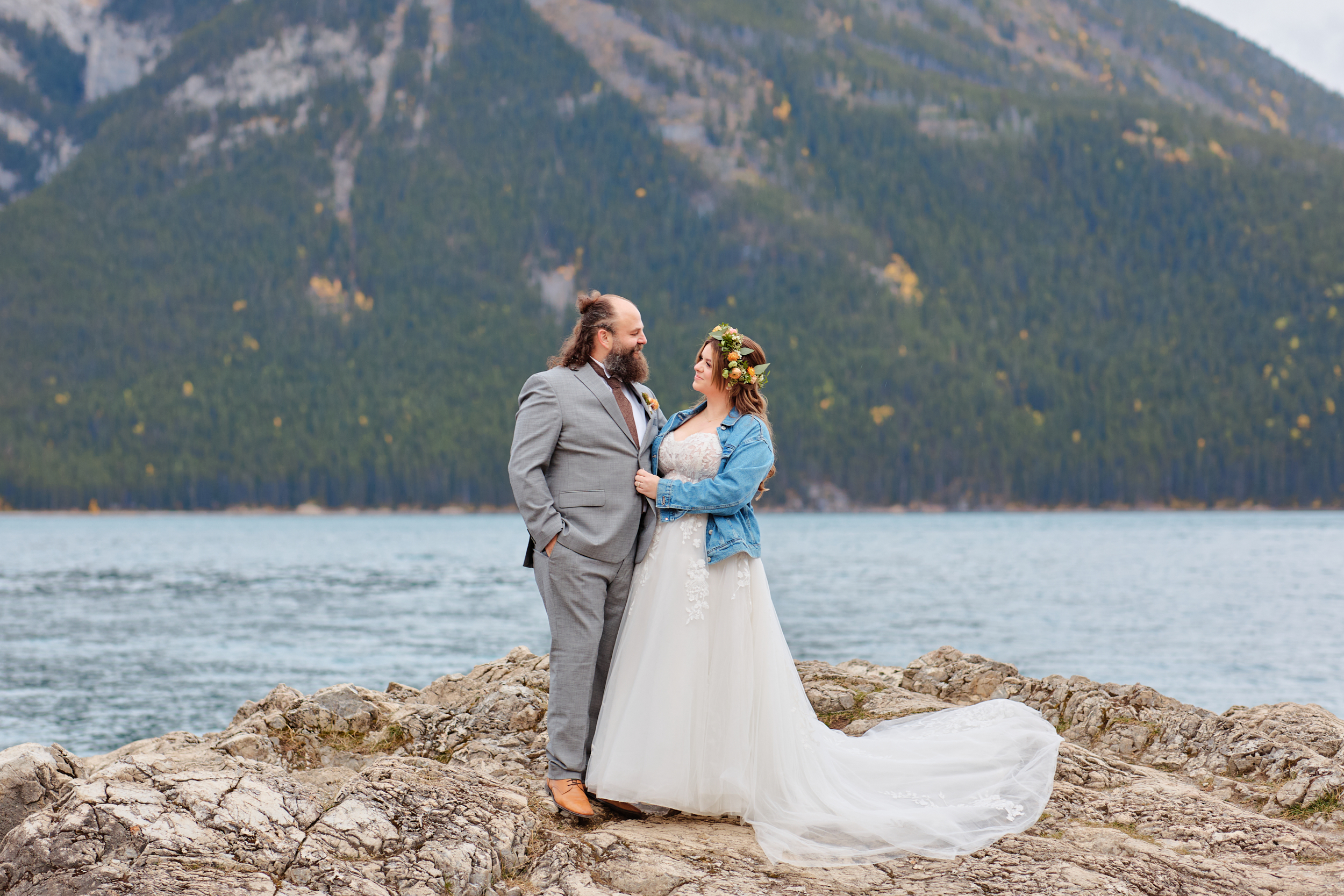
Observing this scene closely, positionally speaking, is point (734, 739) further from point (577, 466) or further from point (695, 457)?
point (577, 466)

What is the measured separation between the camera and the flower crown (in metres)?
5.98

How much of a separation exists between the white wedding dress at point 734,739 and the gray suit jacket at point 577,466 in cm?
27

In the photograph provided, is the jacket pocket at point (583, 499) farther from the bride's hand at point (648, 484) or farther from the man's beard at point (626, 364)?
the man's beard at point (626, 364)

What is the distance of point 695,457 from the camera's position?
19.3ft

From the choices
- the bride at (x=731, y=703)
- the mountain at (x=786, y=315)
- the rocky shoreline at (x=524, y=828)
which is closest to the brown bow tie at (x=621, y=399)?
the bride at (x=731, y=703)

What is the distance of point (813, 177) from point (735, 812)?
198 meters

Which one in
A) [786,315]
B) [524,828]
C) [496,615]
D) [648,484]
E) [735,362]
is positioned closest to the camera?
[524,828]

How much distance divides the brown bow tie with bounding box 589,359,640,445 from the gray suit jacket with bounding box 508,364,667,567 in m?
0.06

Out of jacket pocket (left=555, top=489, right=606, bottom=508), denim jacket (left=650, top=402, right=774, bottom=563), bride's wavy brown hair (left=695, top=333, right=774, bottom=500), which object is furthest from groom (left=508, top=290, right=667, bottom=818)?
bride's wavy brown hair (left=695, top=333, right=774, bottom=500)

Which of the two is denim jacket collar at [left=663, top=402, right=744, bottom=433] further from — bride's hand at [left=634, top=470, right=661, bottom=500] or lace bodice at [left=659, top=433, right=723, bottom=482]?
bride's hand at [left=634, top=470, right=661, bottom=500]

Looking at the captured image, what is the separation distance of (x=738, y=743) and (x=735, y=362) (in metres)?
2.12

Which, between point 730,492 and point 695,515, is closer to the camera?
point 730,492

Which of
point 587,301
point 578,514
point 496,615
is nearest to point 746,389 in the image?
point 587,301

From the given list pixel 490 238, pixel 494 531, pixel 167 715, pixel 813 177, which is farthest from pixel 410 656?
pixel 813 177
